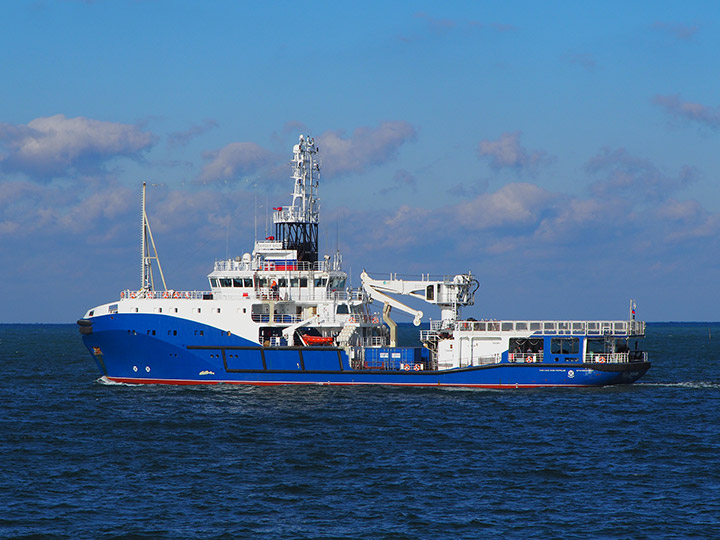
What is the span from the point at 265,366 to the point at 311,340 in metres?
2.61

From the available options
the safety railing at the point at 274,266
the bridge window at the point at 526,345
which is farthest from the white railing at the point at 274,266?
the bridge window at the point at 526,345

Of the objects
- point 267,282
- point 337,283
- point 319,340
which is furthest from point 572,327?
point 267,282

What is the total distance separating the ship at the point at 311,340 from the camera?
40844 millimetres

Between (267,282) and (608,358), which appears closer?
(608,358)

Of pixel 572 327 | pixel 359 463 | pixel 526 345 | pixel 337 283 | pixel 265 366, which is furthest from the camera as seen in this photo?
pixel 337 283

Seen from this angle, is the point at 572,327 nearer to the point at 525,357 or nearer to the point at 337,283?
the point at 525,357

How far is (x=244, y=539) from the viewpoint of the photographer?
1967cm

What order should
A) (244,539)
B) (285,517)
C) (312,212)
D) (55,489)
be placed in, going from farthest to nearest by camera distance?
(312,212) < (55,489) < (285,517) < (244,539)

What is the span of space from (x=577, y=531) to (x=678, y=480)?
620cm

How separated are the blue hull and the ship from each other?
0.16 feet

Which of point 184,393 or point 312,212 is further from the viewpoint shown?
point 312,212

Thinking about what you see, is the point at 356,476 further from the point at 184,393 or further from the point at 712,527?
the point at 184,393

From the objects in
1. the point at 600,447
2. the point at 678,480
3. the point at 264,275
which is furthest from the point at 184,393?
the point at 678,480

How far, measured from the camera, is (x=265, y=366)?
135 feet
